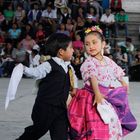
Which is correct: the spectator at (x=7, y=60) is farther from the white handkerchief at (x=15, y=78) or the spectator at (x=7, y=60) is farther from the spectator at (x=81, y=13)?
the white handkerchief at (x=15, y=78)

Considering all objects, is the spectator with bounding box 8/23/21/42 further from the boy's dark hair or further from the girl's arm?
the girl's arm

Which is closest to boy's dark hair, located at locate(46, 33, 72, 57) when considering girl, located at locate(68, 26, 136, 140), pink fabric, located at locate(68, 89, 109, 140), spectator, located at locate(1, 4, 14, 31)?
girl, located at locate(68, 26, 136, 140)

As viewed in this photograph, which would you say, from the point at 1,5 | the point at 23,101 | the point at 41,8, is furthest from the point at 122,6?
the point at 23,101

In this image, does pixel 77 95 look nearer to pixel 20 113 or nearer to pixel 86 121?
pixel 86 121

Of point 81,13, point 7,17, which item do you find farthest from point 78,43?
point 7,17

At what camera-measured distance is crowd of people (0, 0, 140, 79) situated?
17047 millimetres

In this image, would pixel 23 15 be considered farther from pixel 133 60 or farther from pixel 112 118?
pixel 112 118

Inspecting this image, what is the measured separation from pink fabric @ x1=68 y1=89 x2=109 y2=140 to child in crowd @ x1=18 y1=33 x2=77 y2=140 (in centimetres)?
9

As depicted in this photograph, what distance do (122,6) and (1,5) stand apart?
4.74 meters

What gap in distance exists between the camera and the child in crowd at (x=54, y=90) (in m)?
5.09

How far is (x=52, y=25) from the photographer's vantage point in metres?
18.9

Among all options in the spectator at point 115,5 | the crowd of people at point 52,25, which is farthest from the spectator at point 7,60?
the spectator at point 115,5

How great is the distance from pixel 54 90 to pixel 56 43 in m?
0.46

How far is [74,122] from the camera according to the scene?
521 centimetres
